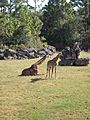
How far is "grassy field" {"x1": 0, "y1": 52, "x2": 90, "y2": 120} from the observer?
33.6 feet

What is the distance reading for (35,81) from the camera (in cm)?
1587

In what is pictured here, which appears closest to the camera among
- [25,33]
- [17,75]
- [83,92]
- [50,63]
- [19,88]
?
[83,92]

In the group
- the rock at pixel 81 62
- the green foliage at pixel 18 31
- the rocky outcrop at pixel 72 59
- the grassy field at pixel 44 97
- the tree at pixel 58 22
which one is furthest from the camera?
the tree at pixel 58 22

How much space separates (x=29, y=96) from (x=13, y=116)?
102 inches

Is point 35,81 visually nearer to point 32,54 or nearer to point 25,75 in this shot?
point 25,75

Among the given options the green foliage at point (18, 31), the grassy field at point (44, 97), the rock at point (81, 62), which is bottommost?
the grassy field at point (44, 97)

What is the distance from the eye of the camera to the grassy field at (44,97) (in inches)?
403

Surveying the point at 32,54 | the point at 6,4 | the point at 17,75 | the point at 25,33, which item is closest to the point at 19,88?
the point at 17,75

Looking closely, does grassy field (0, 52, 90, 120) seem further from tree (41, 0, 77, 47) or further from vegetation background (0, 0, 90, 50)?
tree (41, 0, 77, 47)

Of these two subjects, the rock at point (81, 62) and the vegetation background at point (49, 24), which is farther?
the vegetation background at point (49, 24)

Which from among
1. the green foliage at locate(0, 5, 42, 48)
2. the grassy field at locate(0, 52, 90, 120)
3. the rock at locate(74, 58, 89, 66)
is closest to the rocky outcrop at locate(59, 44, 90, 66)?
the rock at locate(74, 58, 89, 66)

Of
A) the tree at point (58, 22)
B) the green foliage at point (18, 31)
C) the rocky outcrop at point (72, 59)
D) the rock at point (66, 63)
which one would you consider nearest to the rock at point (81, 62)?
the rocky outcrop at point (72, 59)

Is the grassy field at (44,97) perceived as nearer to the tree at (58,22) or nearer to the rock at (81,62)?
the rock at (81,62)

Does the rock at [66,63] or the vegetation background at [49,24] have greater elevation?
the vegetation background at [49,24]
